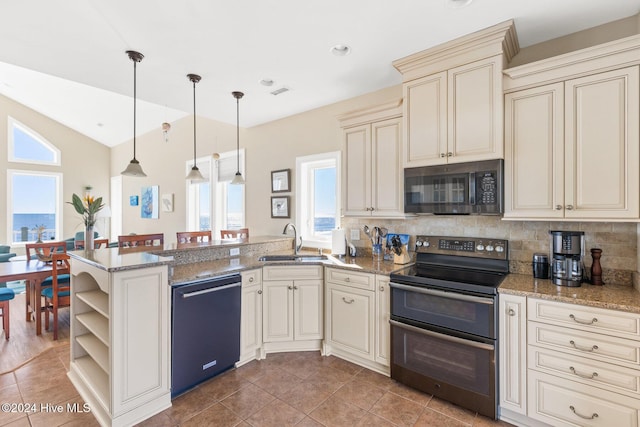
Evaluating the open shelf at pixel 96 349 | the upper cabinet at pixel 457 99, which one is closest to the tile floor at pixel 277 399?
the open shelf at pixel 96 349

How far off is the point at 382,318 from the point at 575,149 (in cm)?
180

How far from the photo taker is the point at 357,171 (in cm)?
300

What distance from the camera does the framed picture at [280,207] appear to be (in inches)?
159

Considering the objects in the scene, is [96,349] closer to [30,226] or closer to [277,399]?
[277,399]

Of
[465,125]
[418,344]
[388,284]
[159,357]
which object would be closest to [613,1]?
[465,125]

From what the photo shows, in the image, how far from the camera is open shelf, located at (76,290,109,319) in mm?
2045

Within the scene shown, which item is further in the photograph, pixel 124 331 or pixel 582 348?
pixel 124 331

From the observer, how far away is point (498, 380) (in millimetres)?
1949

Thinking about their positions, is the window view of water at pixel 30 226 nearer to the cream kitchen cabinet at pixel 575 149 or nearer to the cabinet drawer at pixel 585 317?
the cream kitchen cabinet at pixel 575 149

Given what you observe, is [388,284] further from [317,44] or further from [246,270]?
[317,44]

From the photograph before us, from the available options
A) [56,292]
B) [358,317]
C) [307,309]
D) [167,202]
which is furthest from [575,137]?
[167,202]

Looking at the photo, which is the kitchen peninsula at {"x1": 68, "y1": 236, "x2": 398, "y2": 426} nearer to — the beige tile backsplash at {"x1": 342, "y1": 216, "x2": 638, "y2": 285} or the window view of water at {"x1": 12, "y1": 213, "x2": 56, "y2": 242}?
the beige tile backsplash at {"x1": 342, "y1": 216, "x2": 638, "y2": 285}

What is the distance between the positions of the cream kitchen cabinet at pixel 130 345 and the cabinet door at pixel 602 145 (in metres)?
2.82

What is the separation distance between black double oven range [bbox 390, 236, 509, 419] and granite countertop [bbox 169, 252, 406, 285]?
241mm
